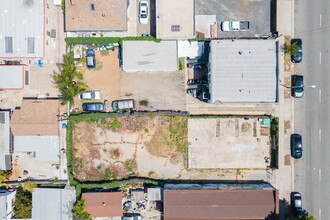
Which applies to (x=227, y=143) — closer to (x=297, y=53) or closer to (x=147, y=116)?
(x=147, y=116)

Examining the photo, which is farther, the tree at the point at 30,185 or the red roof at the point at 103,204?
the tree at the point at 30,185

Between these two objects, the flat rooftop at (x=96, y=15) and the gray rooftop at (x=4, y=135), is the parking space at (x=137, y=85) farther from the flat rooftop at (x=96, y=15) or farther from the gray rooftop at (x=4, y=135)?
the gray rooftop at (x=4, y=135)

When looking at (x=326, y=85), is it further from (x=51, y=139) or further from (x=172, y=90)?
(x=51, y=139)

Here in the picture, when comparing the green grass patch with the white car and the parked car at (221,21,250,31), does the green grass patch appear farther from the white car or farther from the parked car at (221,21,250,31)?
the parked car at (221,21,250,31)

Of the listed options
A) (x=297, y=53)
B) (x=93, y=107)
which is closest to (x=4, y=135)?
(x=93, y=107)

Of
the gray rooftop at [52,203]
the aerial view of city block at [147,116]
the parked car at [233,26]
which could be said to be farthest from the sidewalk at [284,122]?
the gray rooftop at [52,203]

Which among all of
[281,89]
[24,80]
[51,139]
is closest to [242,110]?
[281,89]
